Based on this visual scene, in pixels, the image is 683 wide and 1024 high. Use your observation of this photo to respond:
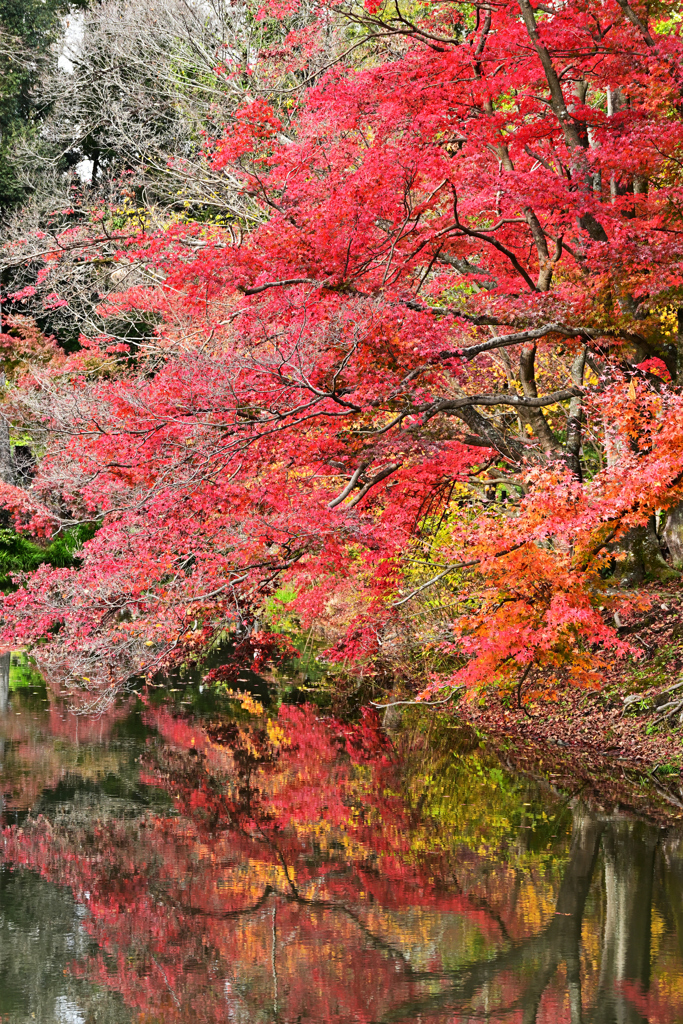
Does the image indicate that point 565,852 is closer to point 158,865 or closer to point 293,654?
point 158,865

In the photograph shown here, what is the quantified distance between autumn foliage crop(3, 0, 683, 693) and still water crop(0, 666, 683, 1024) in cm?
149

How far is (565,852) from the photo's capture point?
8.27 meters

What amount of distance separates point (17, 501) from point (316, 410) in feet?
39.6

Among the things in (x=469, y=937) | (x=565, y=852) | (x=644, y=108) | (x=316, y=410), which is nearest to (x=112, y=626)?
(x=316, y=410)

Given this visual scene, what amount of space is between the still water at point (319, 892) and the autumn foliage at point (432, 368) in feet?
4.89

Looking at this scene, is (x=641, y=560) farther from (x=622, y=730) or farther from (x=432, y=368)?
(x=432, y=368)

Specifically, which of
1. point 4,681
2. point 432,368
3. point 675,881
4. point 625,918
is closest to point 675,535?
point 432,368

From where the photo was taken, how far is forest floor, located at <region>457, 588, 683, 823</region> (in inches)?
392

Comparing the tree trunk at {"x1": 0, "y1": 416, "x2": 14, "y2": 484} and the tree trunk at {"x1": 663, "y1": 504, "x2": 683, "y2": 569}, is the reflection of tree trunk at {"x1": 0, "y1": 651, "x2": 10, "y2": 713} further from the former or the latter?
the tree trunk at {"x1": 663, "y1": 504, "x2": 683, "y2": 569}

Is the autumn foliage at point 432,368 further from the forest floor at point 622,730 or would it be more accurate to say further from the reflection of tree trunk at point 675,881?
the reflection of tree trunk at point 675,881

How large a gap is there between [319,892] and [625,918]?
2083 mm

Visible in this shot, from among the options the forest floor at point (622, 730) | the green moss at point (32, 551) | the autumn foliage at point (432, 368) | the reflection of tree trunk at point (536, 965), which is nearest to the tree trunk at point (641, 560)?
the autumn foliage at point (432, 368)

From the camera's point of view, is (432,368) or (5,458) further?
(5,458)

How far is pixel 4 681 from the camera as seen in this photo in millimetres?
17359
